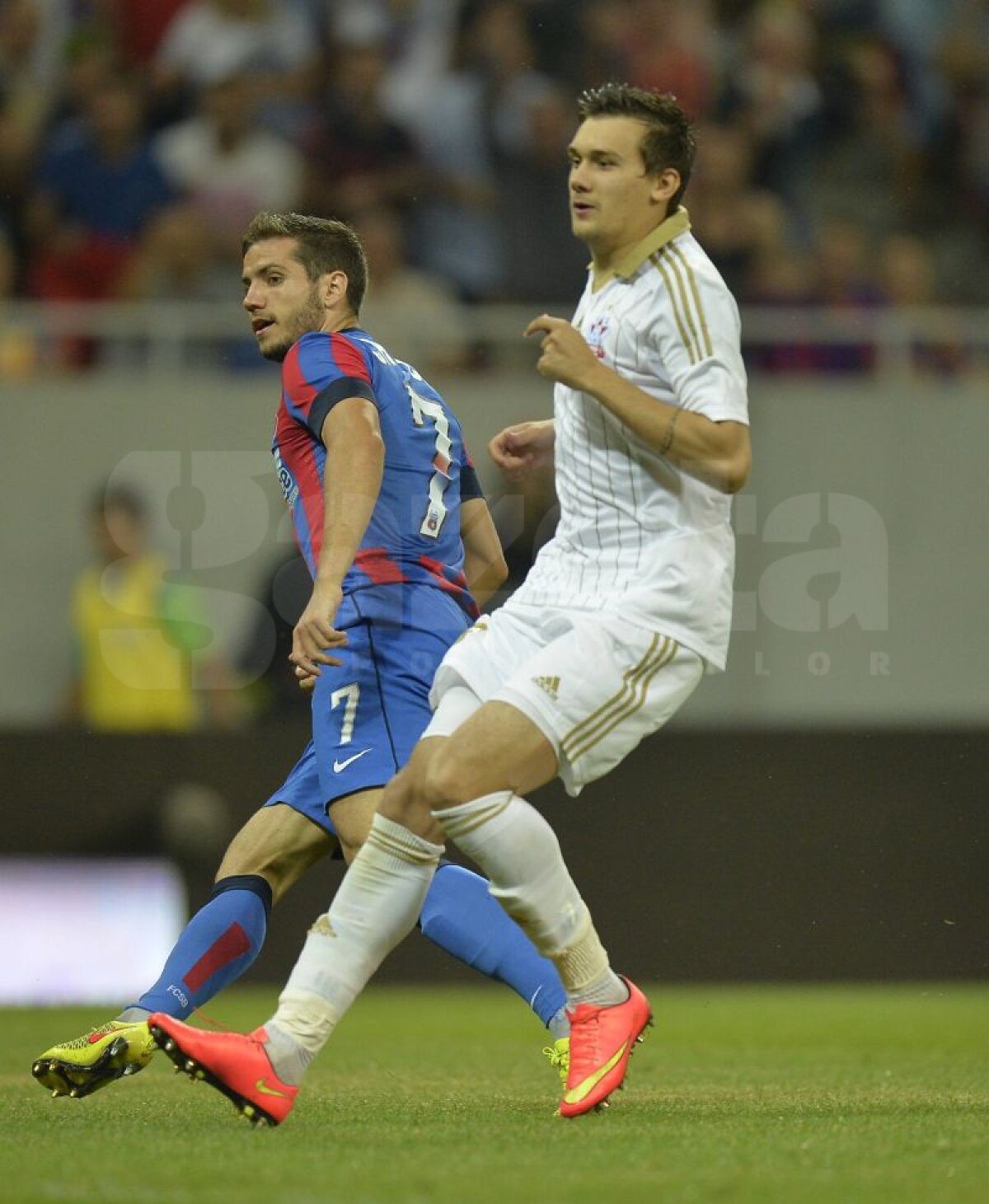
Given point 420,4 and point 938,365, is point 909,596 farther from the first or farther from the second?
point 420,4

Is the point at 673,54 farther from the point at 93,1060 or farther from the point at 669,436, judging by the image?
the point at 93,1060

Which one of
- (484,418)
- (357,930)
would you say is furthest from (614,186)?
(484,418)

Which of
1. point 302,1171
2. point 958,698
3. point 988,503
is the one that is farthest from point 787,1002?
point 302,1171

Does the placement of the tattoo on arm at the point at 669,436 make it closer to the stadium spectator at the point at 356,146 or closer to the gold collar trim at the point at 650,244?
the gold collar trim at the point at 650,244

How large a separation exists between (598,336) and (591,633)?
0.66 m

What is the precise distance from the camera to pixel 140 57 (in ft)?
38.2

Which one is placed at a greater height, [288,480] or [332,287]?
[332,287]

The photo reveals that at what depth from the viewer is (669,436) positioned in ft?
14.2

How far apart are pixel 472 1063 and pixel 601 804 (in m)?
3.46

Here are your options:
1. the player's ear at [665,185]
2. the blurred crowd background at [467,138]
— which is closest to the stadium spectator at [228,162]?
the blurred crowd background at [467,138]

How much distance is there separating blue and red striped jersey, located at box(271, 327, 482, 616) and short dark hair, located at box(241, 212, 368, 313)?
14 cm

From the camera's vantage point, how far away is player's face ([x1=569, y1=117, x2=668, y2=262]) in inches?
181

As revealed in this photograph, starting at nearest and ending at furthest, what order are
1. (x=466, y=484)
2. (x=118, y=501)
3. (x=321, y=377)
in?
(x=321, y=377) < (x=466, y=484) < (x=118, y=501)

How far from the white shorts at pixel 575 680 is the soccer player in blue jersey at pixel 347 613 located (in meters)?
0.36
